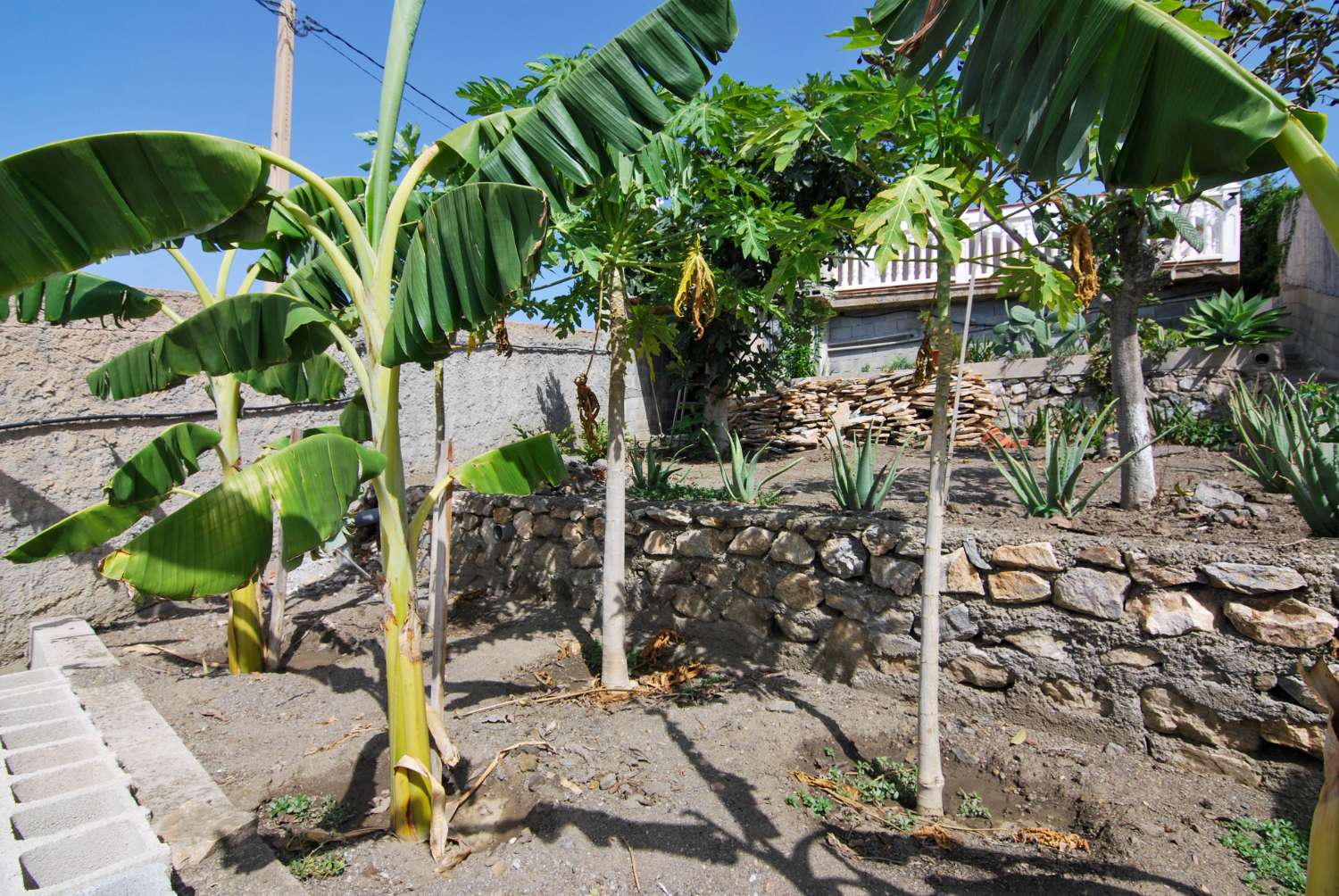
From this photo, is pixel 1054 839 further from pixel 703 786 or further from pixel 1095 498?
pixel 1095 498

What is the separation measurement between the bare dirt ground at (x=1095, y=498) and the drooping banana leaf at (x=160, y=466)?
3.77 metres

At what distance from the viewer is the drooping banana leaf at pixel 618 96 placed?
2.72 m

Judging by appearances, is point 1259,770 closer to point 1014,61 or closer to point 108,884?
point 1014,61

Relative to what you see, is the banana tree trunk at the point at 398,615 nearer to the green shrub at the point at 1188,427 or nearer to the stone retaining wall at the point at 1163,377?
the stone retaining wall at the point at 1163,377

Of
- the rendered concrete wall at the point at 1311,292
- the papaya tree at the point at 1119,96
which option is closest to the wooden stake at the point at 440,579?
the papaya tree at the point at 1119,96

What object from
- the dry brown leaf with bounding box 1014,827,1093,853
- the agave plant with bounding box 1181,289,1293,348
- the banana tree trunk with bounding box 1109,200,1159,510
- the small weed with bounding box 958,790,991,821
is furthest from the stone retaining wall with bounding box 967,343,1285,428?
the dry brown leaf with bounding box 1014,827,1093,853

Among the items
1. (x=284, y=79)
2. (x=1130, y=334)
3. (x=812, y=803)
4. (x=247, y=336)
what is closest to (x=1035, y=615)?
(x=812, y=803)

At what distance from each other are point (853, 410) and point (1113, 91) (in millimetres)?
7463

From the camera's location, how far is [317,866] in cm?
271

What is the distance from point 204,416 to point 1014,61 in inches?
264

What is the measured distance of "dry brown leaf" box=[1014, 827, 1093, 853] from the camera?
9.09ft

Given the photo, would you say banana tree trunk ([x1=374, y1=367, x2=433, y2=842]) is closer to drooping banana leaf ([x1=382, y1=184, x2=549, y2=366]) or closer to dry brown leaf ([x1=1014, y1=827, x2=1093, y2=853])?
drooping banana leaf ([x1=382, y1=184, x2=549, y2=366])

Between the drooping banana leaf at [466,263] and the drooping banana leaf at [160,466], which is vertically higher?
the drooping banana leaf at [466,263]

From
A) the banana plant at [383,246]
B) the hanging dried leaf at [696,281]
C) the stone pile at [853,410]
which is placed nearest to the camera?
the banana plant at [383,246]
